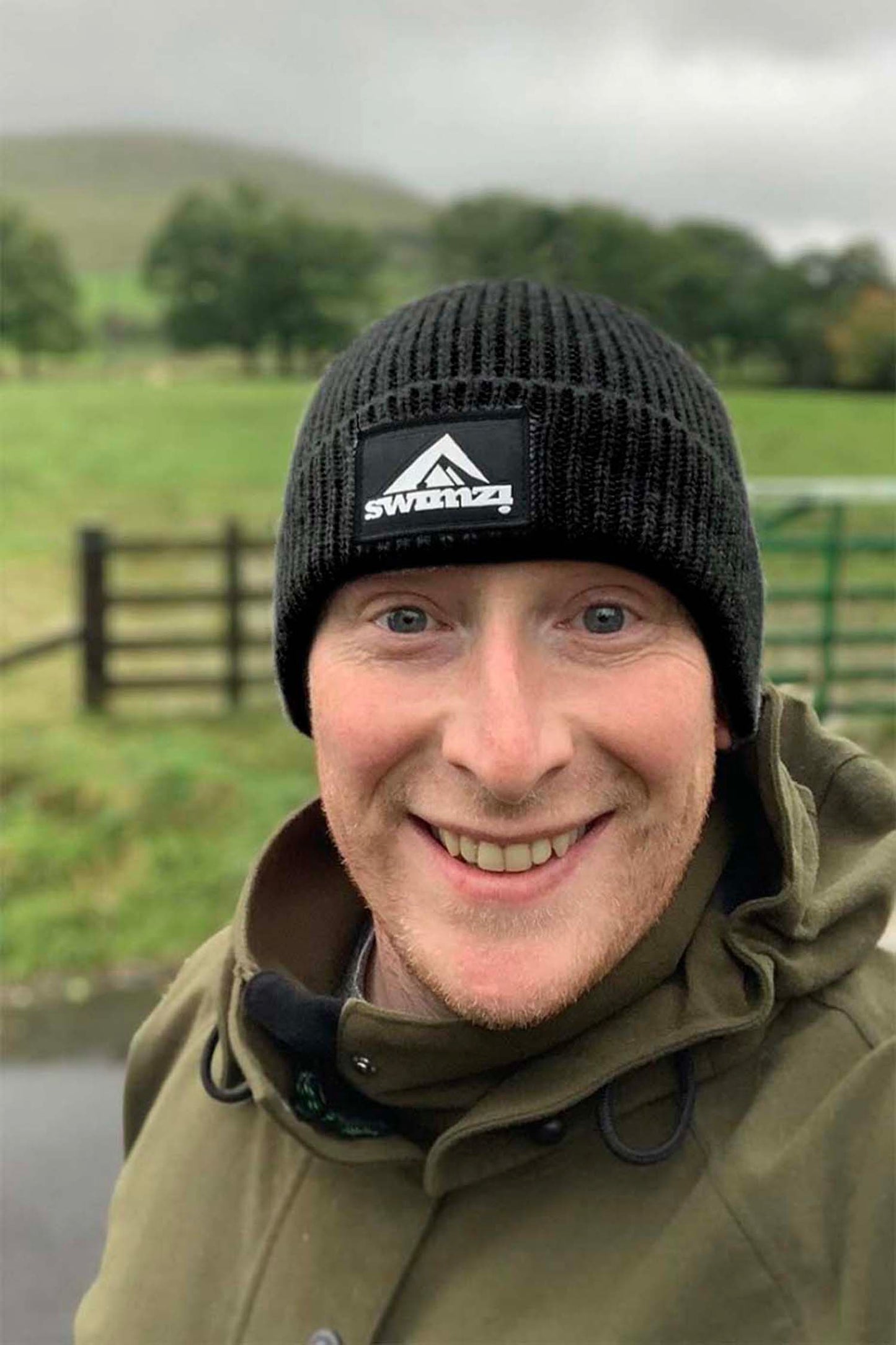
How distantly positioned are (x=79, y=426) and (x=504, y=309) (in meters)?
18.9

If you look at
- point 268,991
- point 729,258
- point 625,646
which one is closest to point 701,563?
point 625,646

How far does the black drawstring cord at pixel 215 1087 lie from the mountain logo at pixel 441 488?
0.71 m

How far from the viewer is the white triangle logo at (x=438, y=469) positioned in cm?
128

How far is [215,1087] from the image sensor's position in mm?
1565

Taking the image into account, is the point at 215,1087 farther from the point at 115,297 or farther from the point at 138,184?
the point at 138,184

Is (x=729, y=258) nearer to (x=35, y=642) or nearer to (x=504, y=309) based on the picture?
(x=504, y=309)

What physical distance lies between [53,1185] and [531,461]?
108 inches

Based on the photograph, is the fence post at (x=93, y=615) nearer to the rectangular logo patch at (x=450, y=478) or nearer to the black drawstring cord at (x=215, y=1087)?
the black drawstring cord at (x=215, y=1087)

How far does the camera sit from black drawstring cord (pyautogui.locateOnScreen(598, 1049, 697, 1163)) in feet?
3.94

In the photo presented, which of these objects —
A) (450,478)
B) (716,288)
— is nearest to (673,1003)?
(450,478)

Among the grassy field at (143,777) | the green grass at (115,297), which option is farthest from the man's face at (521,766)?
the green grass at (115,297)

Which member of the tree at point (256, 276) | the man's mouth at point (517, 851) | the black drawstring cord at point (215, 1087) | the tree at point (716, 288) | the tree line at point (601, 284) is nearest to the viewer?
the man's mouth at point (517, 851)

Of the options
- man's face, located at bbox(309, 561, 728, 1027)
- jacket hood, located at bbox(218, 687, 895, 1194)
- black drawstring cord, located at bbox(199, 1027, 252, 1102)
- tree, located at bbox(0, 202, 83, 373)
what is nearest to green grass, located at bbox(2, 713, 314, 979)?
black drawstring cord, located at bbox(199, 1027, 252, 1102)

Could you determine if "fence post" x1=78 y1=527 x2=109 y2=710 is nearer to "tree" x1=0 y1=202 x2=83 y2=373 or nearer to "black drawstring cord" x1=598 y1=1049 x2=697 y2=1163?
"black drawstring cord" x1=598 y1=1049 x2=697 y2=1163
